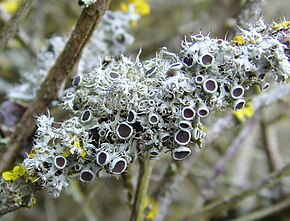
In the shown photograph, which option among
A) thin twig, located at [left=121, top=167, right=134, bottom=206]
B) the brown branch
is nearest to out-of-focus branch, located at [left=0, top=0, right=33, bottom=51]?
the brown branch

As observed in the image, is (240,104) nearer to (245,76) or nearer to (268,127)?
(245,76)

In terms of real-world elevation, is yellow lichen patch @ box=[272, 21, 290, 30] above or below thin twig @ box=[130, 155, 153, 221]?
above

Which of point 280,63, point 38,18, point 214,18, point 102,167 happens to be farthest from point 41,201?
point 280,63

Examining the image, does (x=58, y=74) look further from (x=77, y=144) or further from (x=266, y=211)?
(x=266, y=211)

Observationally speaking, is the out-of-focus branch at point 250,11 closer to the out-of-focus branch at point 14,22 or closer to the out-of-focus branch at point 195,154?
the out-of-focus branch at point 195,154

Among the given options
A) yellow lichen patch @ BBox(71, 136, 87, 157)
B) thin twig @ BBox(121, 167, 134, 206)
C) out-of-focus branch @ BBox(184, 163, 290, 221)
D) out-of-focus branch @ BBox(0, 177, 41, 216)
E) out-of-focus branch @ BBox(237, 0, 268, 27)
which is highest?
out-of-focus branch @ BBox(237, 0, 268, 27)

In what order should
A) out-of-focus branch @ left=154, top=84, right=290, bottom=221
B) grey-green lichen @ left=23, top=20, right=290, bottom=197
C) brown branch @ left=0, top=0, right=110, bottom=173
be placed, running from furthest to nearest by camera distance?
out-of-focus branch @ left=154, top=84, right=290, bottom=221 < brown branch @ left=0, top=0, right=110, bottom=173 < grey-green lichen @ left=23, top=20, right=290, bottom=197

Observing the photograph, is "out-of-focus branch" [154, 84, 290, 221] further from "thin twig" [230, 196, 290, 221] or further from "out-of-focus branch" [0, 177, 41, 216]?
"out-of-focus branch" [0, 177, 41, 216]
